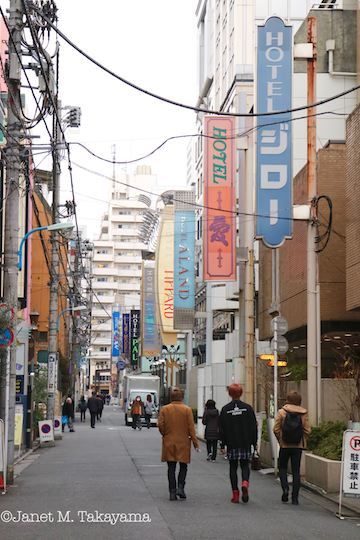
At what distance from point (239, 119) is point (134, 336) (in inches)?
3107

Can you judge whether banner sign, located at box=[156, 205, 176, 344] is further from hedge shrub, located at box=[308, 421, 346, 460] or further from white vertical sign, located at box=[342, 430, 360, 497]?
white vertical sign, located at box=[342, 430, 360, 497]

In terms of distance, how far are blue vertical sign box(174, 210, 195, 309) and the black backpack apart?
44835 mm

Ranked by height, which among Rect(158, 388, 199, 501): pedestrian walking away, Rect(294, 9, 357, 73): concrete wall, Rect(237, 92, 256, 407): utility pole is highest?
Rect(294, 9, 357, 73): concrete wall

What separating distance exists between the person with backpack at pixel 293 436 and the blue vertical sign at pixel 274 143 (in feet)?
35.1

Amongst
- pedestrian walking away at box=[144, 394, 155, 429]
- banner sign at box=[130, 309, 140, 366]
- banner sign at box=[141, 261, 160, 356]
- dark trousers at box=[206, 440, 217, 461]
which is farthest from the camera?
banner sign at box=[130, 309, 140, 366]

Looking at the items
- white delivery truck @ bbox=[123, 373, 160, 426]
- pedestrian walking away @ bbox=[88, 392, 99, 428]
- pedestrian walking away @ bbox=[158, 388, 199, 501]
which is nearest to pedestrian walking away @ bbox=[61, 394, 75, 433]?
pedestrian walking away @ bbox=[88, 392, 99, 428]

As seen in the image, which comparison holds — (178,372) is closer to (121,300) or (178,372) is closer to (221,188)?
(221,188)

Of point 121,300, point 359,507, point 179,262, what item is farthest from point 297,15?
point 121,300

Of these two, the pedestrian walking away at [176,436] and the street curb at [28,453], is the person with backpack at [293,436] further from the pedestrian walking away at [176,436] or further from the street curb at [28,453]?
the street curb at [28,453]

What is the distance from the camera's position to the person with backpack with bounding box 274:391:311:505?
1478 centimetres

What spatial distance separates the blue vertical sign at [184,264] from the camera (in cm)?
5981

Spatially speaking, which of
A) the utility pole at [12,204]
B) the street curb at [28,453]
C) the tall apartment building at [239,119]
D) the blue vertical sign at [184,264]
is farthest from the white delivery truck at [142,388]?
the utility pole at [12,204]

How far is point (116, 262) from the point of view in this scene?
565ft

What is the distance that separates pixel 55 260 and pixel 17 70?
19.7m
